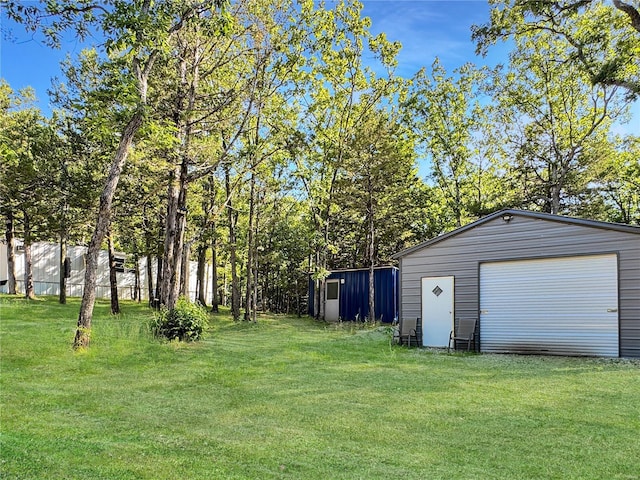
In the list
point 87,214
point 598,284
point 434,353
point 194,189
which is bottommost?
point 434,353

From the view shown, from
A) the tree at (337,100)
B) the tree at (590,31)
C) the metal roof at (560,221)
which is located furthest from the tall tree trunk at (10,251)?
the tree at (590,31)

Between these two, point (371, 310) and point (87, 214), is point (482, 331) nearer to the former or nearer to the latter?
point (371, 310)

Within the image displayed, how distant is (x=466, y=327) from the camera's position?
10.1 metres

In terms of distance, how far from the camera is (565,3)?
11.0m

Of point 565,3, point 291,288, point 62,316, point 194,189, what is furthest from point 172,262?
point 291,288

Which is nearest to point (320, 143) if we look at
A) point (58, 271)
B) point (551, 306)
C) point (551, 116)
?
point (551, 116)

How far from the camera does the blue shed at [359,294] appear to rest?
17203mm

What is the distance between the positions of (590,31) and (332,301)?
12.2 meters

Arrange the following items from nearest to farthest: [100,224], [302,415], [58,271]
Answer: [302,415]
[100,224]
[58,271]

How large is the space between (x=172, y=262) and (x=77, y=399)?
6441mm

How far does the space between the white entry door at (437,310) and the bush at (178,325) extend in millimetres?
5052

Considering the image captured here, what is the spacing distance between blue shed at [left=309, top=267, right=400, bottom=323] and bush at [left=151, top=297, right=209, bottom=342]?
29.3ft

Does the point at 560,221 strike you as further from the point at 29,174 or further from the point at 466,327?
the point at 29,174

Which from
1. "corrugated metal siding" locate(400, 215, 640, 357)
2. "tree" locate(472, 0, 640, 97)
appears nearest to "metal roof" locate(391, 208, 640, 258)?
"corrugated metal siding" locate(400, 215, 640, 357)
